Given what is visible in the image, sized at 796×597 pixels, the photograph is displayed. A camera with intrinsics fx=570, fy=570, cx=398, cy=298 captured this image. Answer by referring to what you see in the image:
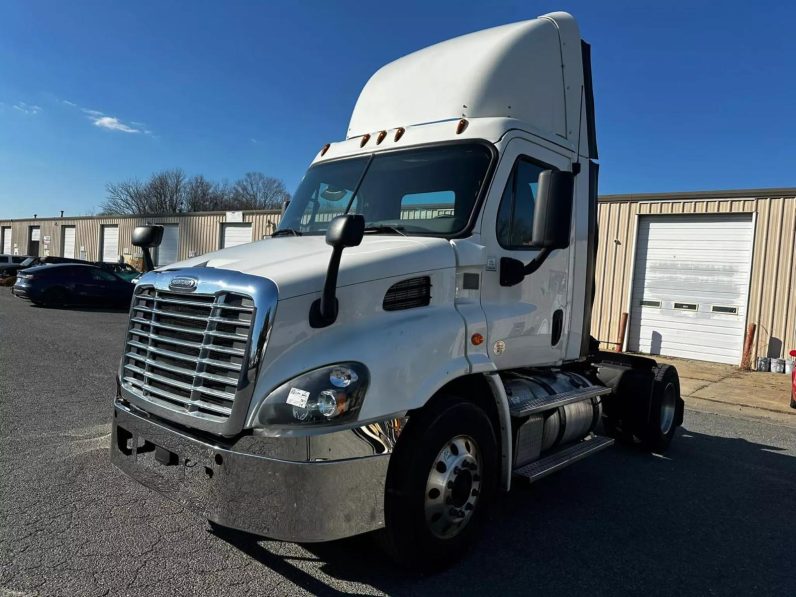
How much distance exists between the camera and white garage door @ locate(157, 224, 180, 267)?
3045 cm

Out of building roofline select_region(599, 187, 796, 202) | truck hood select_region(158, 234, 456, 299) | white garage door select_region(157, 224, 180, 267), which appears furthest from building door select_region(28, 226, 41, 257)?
truck hood select_region(158, 234, 456, 299)

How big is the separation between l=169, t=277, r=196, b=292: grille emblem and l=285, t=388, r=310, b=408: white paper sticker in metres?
0.87

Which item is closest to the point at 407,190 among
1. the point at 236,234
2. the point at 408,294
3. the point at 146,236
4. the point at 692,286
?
the point at 408,294

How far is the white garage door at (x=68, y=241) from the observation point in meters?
40.3

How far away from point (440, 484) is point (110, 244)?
38374mm

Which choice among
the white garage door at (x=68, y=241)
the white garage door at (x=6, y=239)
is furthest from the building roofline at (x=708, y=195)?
the white garage door at (x=6, y=239)

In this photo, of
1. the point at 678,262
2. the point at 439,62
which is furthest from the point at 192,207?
the point at 439,62

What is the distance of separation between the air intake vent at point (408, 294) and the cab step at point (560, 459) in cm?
145

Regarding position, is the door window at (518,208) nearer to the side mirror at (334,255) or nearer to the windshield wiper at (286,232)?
the side mirror at (334,255)

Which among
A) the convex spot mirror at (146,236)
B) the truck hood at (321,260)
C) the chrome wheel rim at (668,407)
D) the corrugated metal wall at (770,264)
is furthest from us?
the corrugated metal wall at (770,264)

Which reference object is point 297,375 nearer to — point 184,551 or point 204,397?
point 204,397

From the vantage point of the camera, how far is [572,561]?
358 centimetres

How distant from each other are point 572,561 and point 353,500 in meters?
1.65

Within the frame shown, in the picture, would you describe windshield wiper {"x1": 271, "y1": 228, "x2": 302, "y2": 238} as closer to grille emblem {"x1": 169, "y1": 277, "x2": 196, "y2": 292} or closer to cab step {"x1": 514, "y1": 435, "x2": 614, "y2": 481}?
grille emblem {"x1": 169, "y1": 277, "x2": 196, "y2": 292}
